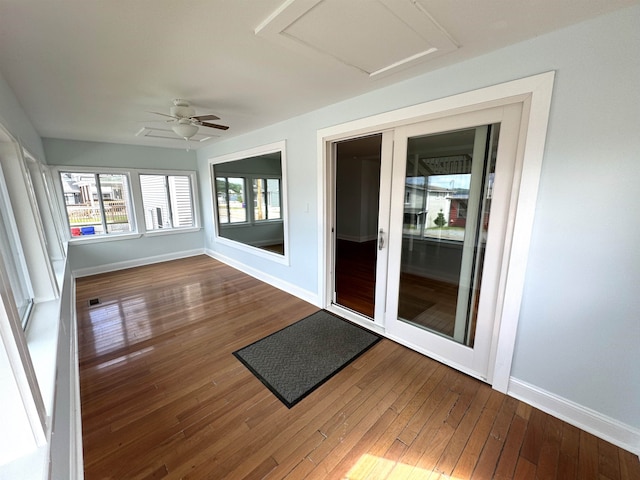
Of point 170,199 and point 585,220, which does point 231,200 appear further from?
point 585,220

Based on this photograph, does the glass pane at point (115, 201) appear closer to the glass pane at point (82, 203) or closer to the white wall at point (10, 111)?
the glass pane at point (82, 203)

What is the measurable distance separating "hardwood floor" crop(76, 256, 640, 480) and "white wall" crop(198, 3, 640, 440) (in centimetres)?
40

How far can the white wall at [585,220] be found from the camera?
1.36 meters

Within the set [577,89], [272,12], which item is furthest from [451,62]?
[272,12]

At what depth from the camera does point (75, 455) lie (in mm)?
1415

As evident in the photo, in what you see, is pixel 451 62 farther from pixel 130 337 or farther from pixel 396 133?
pixel 130 337

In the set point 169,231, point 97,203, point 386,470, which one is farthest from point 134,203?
point 386,470

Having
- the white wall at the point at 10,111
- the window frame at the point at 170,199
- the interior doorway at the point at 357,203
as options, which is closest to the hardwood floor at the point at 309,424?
the white wall at the point at 10,111

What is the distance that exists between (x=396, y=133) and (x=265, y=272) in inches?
116

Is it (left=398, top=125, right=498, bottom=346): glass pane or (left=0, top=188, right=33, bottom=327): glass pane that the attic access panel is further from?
(left=0, top=188, right=33, bottom=327): glass pane

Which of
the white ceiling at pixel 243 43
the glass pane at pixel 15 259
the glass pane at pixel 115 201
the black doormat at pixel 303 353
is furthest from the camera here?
the glass pane at pixel 115 201

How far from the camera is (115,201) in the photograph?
4980mm

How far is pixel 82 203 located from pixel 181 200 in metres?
1.64

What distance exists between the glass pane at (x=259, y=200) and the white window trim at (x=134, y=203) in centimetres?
132
